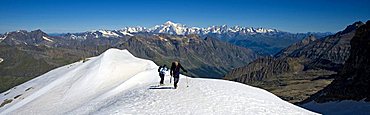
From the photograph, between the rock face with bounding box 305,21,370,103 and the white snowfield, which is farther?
the rock face with bounding box 305,21,370,103

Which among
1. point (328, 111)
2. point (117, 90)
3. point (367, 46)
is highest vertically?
point (367, 46)

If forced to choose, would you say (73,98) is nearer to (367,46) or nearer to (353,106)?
(353,106)

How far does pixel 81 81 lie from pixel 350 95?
35.0 metres

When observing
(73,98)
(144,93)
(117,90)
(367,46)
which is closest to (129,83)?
(117,90)

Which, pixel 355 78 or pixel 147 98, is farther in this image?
pixel 355 78

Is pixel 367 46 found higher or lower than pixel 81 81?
higher

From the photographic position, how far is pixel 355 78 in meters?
53.9

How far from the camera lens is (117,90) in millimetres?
36125

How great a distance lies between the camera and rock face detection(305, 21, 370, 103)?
150ft

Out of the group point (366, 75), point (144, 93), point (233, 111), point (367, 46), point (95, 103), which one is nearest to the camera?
point (233, 111)

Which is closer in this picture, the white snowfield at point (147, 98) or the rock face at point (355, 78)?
the white snowfield at point (147, 98)

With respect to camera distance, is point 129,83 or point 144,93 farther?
point 129,83

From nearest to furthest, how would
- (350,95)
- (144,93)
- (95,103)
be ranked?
1. (144,93)
2. (95,103)
3. (350,95)

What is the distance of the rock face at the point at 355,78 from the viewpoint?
150 ft
